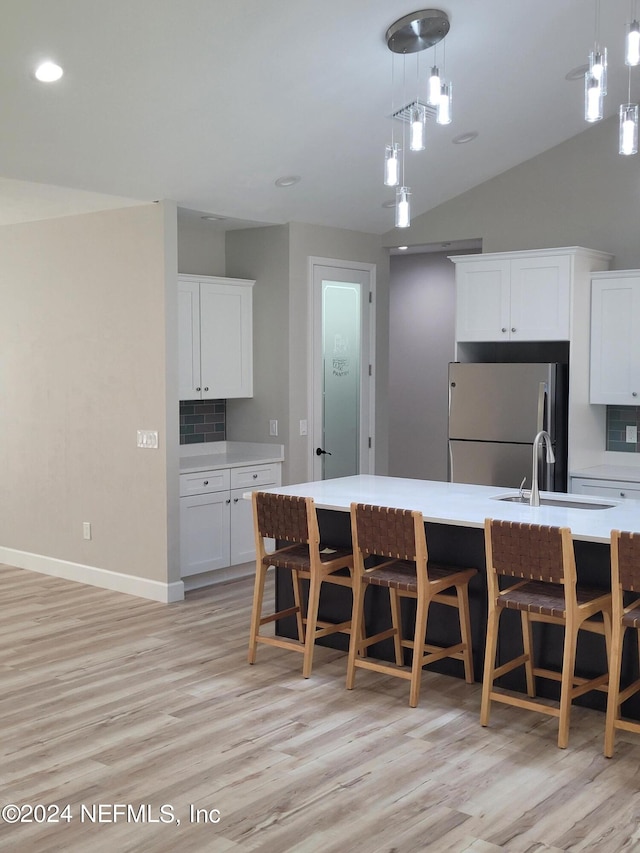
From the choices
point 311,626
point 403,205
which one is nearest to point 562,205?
point 403,205

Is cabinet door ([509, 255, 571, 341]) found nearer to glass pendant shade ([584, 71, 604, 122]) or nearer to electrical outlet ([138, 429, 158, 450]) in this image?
electrical outlet ([138, 429, 158, 450])

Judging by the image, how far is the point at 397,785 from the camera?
10.9ft

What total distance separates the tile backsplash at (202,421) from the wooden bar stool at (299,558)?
246 centimetres

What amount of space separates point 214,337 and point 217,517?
4.45 feet

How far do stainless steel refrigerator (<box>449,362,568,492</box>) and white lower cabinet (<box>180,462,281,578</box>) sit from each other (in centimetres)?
148

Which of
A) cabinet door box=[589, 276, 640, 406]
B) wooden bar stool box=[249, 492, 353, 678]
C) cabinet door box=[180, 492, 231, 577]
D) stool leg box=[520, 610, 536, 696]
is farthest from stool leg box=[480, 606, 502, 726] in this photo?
cabinet door box=[180, 492, 231, 577]

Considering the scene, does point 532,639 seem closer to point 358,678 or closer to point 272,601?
point 358,678

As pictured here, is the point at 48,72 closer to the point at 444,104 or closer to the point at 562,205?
the point at 444,104

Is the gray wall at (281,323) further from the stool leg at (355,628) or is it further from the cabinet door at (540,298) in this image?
the stool leg at (355,628)

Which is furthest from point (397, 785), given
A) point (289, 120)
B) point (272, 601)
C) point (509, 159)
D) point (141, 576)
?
point (509, 159)

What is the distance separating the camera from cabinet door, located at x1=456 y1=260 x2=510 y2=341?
626 cm

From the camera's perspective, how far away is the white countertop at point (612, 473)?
580 cm

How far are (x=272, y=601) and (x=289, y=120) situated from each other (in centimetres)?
304

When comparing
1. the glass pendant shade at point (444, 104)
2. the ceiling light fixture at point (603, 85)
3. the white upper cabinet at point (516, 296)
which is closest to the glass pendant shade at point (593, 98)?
the ceiling light fixture at point (603, 85)
